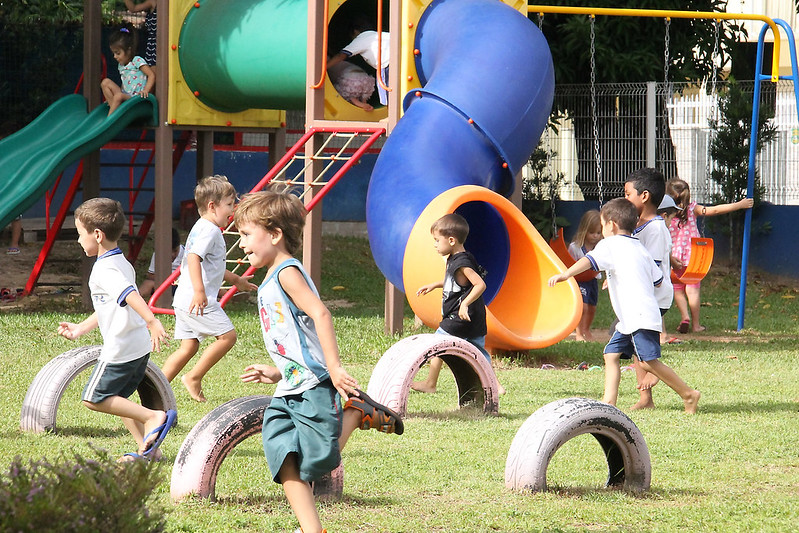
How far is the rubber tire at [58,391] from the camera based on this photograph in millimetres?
6676

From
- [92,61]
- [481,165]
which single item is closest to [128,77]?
[92,61]

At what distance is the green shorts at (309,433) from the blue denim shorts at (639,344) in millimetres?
3405

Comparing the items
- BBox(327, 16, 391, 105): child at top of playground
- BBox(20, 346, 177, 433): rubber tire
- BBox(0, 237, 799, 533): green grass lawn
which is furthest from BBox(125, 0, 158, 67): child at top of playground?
BBox(20, 346, 177, 433): rubber tire

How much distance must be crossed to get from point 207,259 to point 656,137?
1217 cm

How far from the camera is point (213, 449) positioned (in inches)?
199

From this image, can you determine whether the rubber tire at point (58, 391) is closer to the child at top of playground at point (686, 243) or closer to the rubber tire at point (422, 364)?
the rubber tire at point (422, 364)

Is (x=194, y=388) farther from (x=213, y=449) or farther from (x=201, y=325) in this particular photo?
(x=213, y=449)

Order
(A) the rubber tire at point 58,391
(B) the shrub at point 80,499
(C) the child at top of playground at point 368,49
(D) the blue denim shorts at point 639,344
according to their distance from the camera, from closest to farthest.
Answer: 1. (B) the shrub at point 80,499
2. (A) the rubber tire at point 58,391
3. (D) the blue denim shorts at point 639,344
4. (C) the child at top of playground at point 368,49

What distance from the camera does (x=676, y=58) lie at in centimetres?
1858

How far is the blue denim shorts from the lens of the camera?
7.45 m

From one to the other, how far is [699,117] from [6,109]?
1130cm

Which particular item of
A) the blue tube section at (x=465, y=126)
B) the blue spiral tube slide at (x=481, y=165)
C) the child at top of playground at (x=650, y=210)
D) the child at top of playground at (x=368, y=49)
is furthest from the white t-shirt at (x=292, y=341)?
the child at top of playground at (x=368, y=49)

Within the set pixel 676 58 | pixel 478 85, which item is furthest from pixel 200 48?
pixel 676 58

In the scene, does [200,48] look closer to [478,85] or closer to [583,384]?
[478,85]
